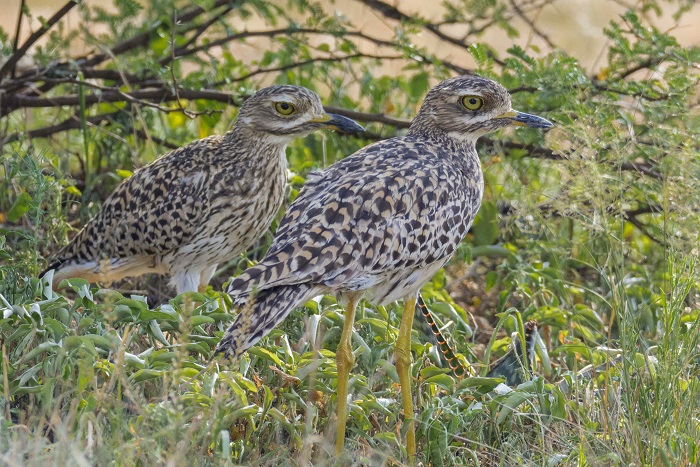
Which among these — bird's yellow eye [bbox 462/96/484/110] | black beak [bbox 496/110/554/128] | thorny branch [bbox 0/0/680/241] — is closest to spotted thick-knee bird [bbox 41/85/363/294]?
thorny branch [bbox 0/0/680/241]

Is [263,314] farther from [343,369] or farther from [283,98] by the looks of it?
[283,98]

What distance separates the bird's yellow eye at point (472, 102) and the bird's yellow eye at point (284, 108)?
0.86m

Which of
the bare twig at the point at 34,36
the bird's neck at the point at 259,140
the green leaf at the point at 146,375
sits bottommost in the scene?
the green leaf at the point at 146,375

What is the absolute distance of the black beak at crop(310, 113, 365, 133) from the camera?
480 cm

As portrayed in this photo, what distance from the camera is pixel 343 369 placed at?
378 cm

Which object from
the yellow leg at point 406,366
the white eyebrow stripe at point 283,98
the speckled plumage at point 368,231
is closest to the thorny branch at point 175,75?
the white eyebrow stripe at point 283,98

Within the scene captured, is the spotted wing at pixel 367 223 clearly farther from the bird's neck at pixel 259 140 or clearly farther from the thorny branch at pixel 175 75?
the thorny branch at pixel 175 75

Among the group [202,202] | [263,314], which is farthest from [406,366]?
[202,202]

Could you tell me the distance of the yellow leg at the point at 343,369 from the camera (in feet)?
12.1

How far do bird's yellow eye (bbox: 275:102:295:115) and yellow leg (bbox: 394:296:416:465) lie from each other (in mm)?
1267

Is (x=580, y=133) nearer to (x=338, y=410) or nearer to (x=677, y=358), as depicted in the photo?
(x=677, y=358)

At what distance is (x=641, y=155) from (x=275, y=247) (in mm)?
2344

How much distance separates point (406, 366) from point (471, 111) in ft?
3.64

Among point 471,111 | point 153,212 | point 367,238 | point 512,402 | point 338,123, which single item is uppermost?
point 471,111
